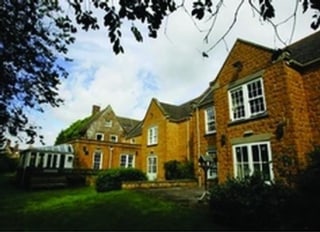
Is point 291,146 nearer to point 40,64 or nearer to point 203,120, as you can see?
point 203,120

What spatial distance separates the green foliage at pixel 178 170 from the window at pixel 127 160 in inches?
368

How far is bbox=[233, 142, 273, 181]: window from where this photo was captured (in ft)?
49.3

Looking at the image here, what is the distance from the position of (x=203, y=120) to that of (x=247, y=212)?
14.9m

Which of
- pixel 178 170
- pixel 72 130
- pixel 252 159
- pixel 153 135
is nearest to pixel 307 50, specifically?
pixel 252 159

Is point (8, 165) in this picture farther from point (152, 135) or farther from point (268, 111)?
point (268, 111)

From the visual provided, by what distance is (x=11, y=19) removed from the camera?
9.03 m

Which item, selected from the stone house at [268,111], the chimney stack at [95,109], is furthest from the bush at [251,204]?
the chimney stack at [95,109]

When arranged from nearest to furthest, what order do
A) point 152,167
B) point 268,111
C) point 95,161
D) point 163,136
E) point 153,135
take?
point 268,111, point 163,136, point 152,167, point 153,135, point 95,161

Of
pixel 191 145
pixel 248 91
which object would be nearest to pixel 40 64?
pixel 248 91

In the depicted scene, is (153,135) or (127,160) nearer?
(153,135)

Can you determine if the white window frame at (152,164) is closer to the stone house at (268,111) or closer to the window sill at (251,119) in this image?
the stone house at (268,111)

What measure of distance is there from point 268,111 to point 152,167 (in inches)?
806

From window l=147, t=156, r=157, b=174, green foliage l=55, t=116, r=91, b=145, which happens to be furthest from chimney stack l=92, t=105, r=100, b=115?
window l=147, t=156, r=157, b=174

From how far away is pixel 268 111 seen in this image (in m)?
15.5
